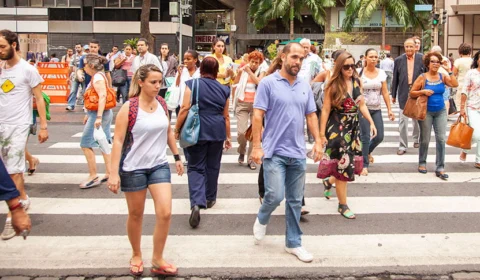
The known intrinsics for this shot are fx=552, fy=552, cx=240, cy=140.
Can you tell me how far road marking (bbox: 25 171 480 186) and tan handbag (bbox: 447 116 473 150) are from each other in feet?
1.54

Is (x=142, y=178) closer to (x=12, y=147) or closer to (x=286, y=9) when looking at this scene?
(x=12, y=147)

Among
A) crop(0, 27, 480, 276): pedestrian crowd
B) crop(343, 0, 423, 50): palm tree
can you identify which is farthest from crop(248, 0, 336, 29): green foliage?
crop(0, 27, 480, 276): pedestrian crowd

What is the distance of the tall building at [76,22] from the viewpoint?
35812mm

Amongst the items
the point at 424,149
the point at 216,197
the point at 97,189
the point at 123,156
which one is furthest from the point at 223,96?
the point at 424,149

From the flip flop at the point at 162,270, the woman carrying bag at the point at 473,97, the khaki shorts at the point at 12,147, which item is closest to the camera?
the flip flop at the point at 162,270

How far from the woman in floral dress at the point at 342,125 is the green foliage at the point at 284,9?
42.7 meters

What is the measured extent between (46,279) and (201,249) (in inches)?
54.2

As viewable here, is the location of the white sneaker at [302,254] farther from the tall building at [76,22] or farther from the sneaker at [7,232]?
the tall building at [76,22]

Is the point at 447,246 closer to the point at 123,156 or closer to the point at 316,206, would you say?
the point at 316,206

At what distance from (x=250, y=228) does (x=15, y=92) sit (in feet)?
9.24

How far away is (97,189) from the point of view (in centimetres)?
747

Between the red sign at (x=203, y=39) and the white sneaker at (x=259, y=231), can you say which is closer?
the white sneaker at (x=259, y=231)

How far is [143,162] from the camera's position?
4398mm

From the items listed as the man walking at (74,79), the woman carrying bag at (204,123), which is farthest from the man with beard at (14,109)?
the man walking at (74,79)
